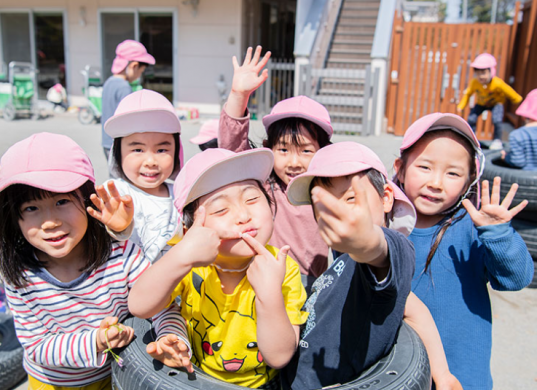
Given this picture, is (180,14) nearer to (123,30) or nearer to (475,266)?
(123,30)

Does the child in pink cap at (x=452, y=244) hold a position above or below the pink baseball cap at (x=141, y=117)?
below

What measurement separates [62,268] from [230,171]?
2.45 feet

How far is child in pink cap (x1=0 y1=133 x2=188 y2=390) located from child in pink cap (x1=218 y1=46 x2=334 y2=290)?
2.94 feet

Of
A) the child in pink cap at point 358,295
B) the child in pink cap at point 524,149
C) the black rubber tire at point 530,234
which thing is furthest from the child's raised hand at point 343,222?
the child in pink cap at point 524,149

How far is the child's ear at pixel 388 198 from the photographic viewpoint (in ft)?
5.29

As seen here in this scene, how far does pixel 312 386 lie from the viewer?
157 centimetres

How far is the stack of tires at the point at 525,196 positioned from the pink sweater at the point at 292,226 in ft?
7.31

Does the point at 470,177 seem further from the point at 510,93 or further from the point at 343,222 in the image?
the point at 510,93

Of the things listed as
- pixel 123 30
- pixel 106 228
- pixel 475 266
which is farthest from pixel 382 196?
pixel 123 30

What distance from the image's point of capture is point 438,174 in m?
1.87

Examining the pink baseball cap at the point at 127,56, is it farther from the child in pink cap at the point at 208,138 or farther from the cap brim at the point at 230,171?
the cap brim at the point at 230,171

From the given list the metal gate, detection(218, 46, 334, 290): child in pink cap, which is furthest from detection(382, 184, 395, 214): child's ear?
the metal gate

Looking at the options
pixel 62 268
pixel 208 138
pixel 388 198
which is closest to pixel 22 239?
pixel 62 268

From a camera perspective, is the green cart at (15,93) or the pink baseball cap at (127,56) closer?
the pink baseball cap at (127,56)
